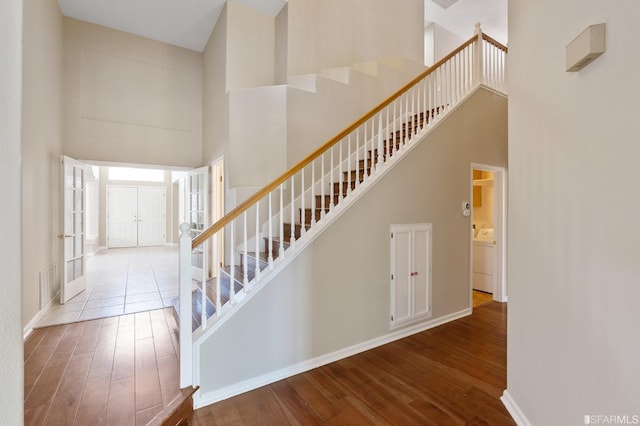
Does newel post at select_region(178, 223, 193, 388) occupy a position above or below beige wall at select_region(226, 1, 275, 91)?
below

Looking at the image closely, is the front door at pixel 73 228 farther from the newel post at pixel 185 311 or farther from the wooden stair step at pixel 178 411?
the wooden stair step at pixel 178 411

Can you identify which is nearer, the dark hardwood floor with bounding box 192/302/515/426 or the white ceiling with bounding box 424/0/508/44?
the dark hardwood floor with bounding box 192/302/515/426

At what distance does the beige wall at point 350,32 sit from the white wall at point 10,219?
12.8 ft

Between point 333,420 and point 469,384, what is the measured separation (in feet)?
3.99

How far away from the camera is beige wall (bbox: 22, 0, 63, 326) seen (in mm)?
3014

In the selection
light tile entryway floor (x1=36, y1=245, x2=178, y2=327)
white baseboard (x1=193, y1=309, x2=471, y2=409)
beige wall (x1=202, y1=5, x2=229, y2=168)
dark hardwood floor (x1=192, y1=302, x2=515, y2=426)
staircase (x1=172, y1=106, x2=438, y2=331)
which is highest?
beige wall (x1=202, y1=5, x2=229, y2=168)

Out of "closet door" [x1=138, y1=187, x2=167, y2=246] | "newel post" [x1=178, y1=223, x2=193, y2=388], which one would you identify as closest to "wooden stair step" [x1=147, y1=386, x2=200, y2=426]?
"newel post" [x1=178, y1=223, x2=193, y2=388]

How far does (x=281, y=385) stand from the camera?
7.65ft

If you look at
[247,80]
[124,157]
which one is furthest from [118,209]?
[247,80]


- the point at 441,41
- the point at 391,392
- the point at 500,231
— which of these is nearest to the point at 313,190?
the point at 391,392

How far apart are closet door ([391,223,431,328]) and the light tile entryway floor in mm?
3139

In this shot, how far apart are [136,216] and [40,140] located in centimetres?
709

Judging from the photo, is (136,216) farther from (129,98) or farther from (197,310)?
(197,310)

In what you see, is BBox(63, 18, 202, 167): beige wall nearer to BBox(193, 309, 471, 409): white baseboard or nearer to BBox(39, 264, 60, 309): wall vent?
BBox(39, 264, 60, 309): wall vent
